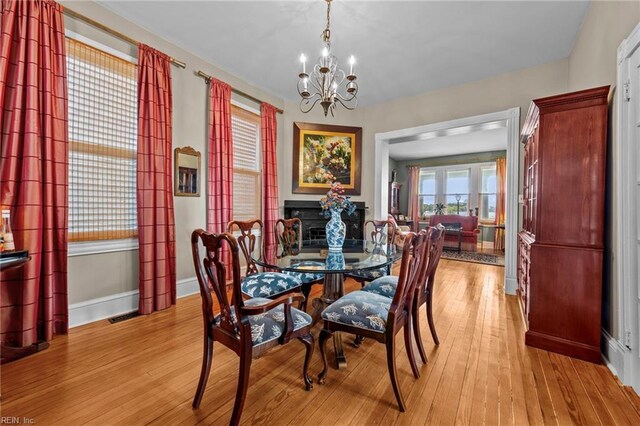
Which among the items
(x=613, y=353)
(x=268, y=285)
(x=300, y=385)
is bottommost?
(x=300, y=385)

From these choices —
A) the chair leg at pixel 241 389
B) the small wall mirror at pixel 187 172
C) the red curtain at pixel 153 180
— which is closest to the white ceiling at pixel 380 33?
the red curtain at pixel 153 180

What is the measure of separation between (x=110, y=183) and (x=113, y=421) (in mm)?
2038

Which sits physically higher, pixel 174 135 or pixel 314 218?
pixel 174 135

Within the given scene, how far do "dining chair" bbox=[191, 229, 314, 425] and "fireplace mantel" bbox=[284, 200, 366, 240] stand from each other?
10.1ft

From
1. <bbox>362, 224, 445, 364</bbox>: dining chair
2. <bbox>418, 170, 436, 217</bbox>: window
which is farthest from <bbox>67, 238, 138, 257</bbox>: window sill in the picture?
<bbox>418, 170, 436, 217</bbox>: window

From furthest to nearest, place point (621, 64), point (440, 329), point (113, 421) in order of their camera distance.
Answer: point (440, 329), point (621, 64), point (113, 421)

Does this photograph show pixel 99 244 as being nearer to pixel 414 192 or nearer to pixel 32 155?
pixel 32 155

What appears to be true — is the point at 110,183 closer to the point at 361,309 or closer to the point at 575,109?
the point at 361,309

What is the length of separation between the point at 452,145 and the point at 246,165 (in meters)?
5.78

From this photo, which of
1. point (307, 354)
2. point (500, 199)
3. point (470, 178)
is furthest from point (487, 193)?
point (307, 354)

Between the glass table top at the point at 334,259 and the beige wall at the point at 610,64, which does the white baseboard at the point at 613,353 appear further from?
the glass table top at the point at 334,259

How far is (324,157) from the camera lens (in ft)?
15.4

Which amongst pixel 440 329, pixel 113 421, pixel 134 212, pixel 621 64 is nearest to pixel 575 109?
pixel 621 64

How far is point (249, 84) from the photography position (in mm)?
4035
